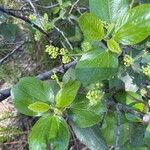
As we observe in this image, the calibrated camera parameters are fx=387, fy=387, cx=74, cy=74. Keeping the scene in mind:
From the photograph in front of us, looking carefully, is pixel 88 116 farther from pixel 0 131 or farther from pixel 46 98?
pixel 0 131

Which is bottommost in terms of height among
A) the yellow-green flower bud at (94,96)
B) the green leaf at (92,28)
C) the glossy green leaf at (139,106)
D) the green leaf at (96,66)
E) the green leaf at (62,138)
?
the green leaf at (62,138)

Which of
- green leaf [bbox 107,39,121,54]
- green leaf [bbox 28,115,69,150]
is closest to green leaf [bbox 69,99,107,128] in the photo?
green leaf [bbox 28,115,69,150]

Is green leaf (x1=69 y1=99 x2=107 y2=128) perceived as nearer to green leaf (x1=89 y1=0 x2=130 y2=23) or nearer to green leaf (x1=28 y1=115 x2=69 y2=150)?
green leaf (x1=28 y1=115 x2=69 y2=150)

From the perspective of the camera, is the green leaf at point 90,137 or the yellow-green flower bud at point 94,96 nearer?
the yellow-green flower bud at point 94,96

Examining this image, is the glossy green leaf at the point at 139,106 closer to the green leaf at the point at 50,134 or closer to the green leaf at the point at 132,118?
the green leaf at the point at 132,118

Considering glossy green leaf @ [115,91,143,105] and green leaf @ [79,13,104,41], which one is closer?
green leaf @ [79,13,104,41]

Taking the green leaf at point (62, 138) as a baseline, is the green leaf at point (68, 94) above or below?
above

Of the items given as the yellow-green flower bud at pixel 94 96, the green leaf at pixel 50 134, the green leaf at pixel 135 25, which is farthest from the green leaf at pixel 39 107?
the green leaf at pixel 135 25
